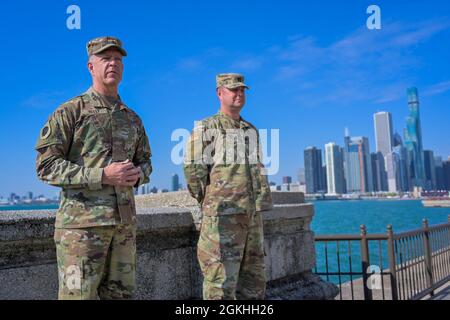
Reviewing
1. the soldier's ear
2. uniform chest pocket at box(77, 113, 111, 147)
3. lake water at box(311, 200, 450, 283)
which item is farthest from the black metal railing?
the soldier's ear

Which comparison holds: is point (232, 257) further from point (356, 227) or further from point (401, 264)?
point (356, 227)

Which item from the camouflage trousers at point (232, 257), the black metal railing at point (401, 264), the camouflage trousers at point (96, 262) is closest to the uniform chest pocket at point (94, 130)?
the camouflage trousers at point (96, 262)

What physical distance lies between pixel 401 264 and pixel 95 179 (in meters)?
5.63

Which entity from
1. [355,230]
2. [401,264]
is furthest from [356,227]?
[401,264]

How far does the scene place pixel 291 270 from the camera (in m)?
5.17

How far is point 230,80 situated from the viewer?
12.5ft

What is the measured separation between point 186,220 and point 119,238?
4.94 ft

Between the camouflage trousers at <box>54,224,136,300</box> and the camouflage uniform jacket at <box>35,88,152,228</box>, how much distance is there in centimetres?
7

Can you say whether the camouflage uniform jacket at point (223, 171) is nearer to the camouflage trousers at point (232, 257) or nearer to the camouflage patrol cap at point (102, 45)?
the camouflage trousers at point (232, 257)

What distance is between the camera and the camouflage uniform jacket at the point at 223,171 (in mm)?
3547

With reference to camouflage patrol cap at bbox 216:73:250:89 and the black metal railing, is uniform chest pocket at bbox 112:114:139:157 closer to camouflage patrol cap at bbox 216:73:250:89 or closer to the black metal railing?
camouflage patrol cap at bbox 216:73:250:89

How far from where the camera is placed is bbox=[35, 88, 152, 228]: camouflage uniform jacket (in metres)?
2.51
